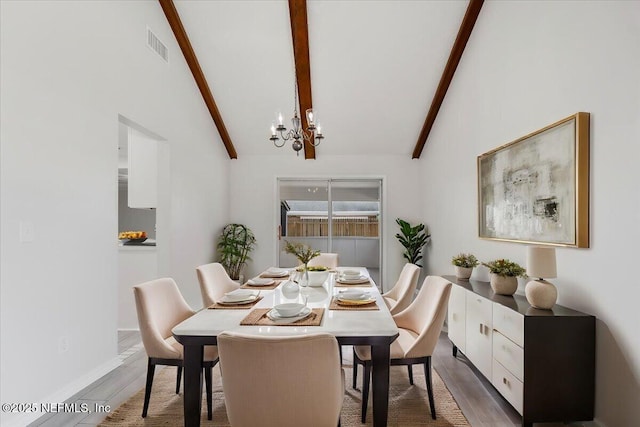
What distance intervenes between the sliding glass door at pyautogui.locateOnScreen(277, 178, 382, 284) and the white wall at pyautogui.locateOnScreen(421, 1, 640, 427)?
115 inches

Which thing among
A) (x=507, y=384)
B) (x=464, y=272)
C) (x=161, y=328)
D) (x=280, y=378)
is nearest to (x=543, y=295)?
(x=507, y=384)

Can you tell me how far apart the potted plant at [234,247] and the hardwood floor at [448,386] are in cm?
228

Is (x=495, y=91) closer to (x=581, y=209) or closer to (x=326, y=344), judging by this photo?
(x=581, y=209)

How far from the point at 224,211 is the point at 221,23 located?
294 centimetres

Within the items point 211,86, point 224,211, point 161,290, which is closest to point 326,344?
point 161,290

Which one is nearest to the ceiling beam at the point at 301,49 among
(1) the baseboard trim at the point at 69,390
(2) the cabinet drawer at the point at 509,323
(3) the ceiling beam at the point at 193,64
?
(3) the ceiling beam at the point at 193,64

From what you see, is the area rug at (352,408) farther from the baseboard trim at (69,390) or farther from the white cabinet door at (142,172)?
the white cabinet door at (142,172)

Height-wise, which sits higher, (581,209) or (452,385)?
(581,209)

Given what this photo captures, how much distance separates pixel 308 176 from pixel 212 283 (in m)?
3.56

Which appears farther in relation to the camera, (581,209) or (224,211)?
(224,211)

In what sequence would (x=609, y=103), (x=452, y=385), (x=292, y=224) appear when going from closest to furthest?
(x=609, y=103) → (x=452, y=385) → (x=292, y=224)

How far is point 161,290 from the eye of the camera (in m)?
2.51

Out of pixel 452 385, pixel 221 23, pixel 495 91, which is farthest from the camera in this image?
pixel 221 23

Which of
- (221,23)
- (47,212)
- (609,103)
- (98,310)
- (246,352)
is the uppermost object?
(221,23)
